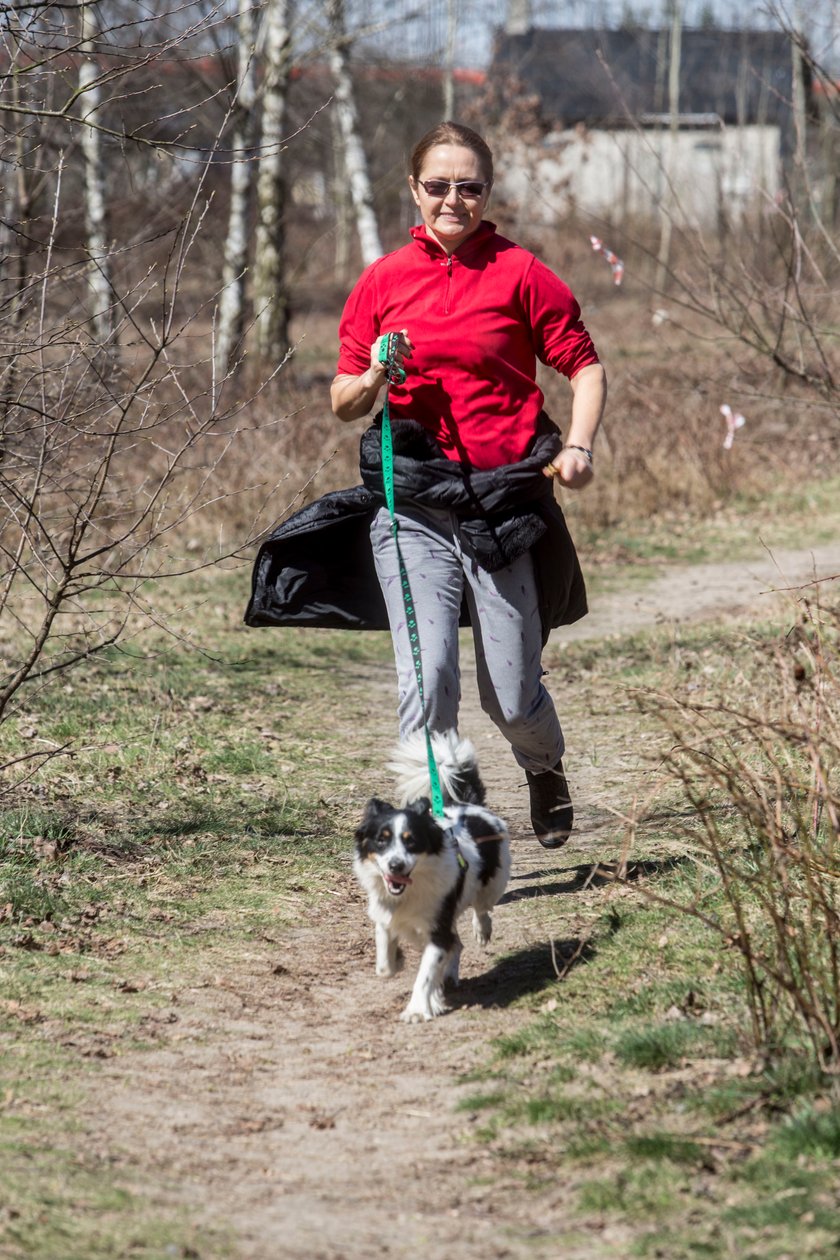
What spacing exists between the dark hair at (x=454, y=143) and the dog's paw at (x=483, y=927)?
237 cm

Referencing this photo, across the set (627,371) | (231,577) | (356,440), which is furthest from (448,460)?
(627,371)

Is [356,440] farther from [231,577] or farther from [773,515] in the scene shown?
[773,515]

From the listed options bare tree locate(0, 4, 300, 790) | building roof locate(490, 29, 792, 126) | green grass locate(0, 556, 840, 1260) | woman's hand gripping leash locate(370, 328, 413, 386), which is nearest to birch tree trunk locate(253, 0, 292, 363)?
bare tree locate(0, 4, 300, 790)

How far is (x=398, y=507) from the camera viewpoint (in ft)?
15.1

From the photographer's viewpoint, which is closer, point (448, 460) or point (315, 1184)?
point (315, 1184)

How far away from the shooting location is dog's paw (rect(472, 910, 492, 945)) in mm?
4668

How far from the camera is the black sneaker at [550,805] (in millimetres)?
5281

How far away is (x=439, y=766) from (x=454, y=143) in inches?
77.1

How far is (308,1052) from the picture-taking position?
404 centimetres

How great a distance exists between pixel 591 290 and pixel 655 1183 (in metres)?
31.6

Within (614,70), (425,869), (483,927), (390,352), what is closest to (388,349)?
(390,352)

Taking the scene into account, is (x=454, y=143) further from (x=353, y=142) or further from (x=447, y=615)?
(x=353, y=142)

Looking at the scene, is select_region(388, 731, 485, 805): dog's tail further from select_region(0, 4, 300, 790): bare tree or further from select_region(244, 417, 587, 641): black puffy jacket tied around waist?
select_region(0, 4, 300, 790): bare tree

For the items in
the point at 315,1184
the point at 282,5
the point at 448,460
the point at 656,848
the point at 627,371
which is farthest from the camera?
the point at 627,371
